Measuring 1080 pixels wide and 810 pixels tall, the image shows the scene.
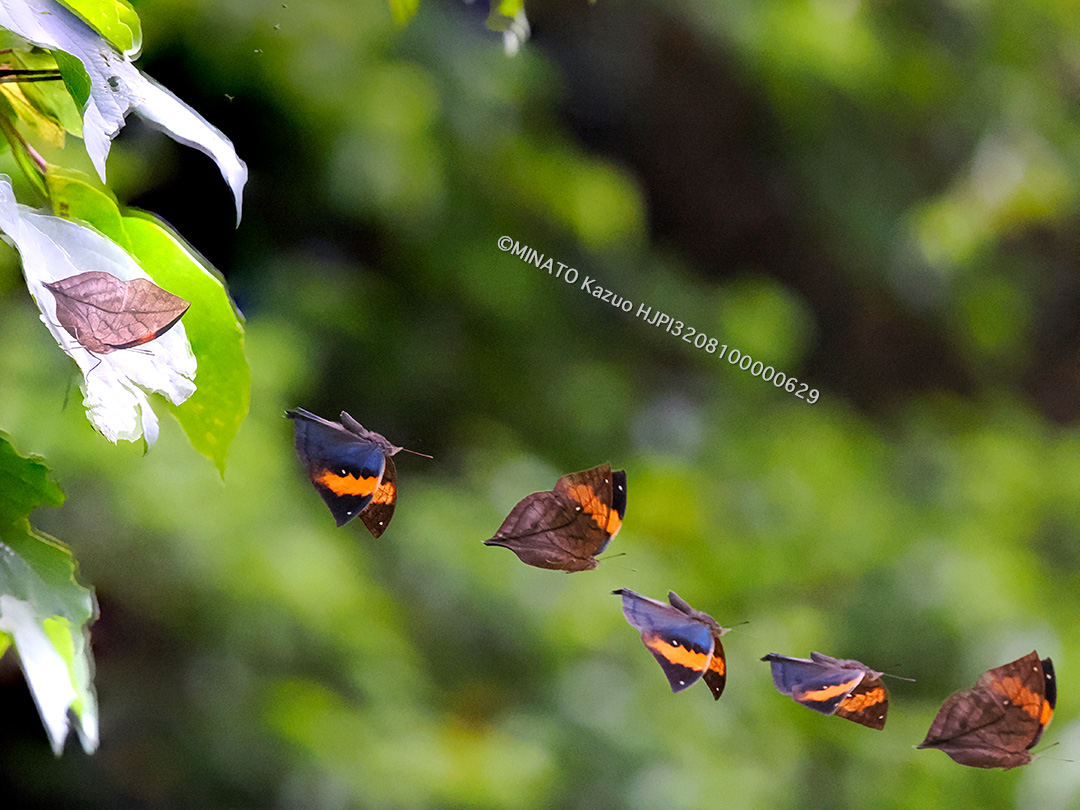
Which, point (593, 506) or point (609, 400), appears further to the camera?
point (609, 400)

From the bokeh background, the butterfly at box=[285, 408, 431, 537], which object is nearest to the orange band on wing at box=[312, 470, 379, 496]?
the butterfly at box=[285, 408, 431, 537]

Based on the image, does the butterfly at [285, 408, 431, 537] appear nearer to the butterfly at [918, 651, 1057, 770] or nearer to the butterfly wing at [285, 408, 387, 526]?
the butterfly wing at [285, 408, 387, 526]

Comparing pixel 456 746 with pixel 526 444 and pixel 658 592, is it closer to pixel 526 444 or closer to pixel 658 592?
pixel 658 592

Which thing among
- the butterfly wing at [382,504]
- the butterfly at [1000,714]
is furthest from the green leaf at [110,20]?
the butterfly at [1000,714]

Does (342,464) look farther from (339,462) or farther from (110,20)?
(110,20)

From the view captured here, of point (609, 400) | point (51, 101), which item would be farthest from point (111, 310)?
point (609, 400)
